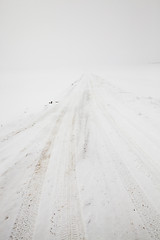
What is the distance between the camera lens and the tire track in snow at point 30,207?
93.7 inches

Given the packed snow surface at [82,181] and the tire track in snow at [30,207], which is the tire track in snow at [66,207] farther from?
the tire track in snow at [30,207]

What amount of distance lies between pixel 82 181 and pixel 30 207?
4.08ft

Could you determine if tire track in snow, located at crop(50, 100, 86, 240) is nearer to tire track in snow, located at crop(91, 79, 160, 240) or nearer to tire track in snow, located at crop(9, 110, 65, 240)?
tire track in snow, located at crop(9, 110, 65, 240)

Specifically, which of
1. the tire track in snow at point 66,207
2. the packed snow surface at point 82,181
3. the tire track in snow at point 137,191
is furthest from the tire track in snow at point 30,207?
the tire track in snow at point 137,191

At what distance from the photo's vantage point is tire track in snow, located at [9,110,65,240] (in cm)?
238

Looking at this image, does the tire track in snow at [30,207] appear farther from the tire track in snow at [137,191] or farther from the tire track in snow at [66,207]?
the tire track in snow at [137,191]

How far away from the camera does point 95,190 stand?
3023mm

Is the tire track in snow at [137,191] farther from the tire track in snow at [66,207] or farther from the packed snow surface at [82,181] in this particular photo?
the tire track in snow at [66,207]

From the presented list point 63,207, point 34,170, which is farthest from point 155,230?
point 34,170

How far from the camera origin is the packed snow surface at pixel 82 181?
2.38 m

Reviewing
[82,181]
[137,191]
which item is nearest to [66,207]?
[82,181]

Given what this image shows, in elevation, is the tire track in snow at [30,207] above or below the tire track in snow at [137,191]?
below

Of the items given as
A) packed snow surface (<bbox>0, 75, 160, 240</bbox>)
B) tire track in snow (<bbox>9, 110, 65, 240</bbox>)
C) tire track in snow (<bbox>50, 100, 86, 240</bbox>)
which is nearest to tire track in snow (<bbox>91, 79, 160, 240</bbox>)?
packed snow surface (<bbox>0, 75, 160, 240</bbox>)

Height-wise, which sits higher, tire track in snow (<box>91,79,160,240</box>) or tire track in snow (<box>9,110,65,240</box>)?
tire track in snow (<box>91,79,160,240</box>)
